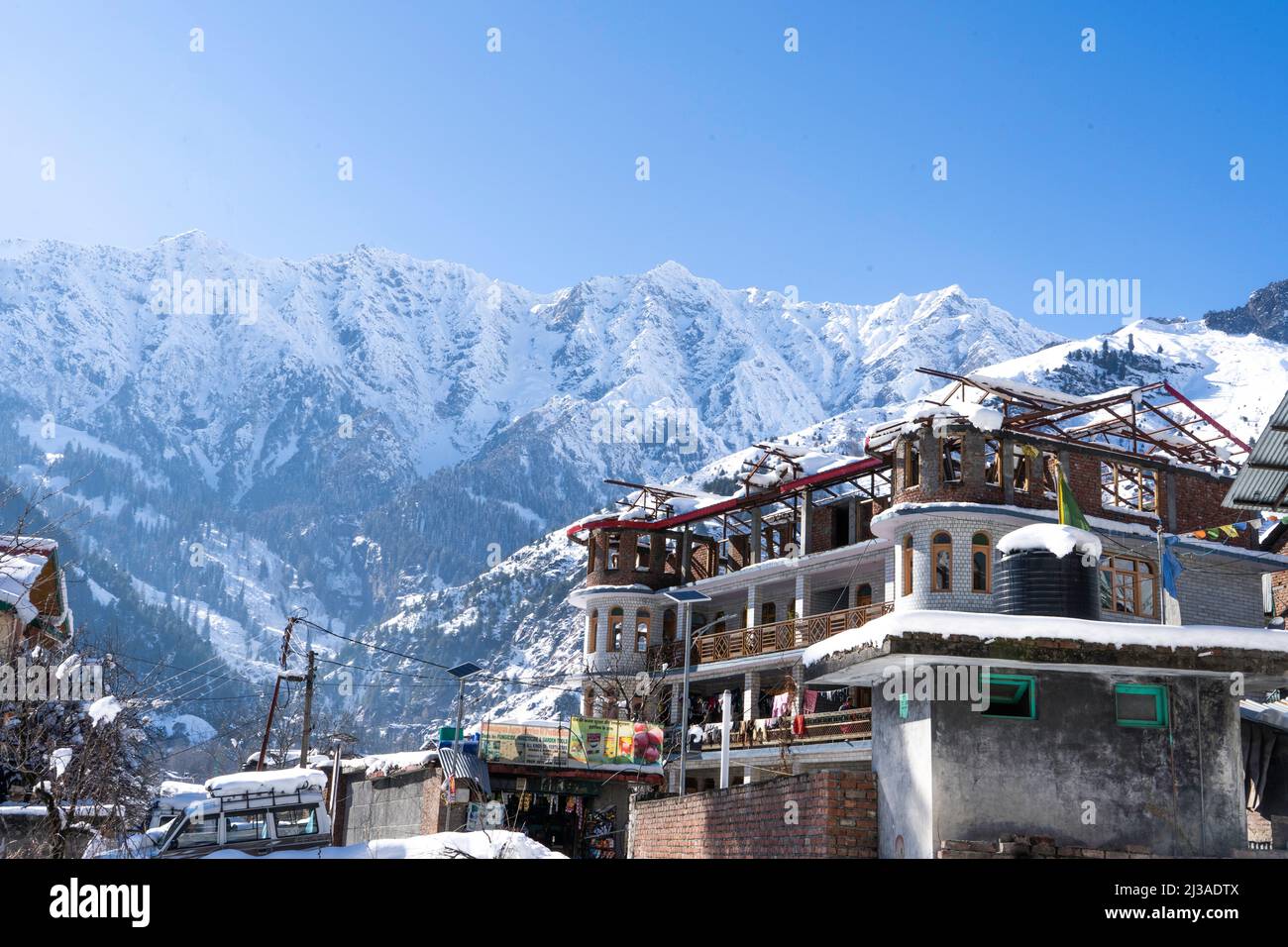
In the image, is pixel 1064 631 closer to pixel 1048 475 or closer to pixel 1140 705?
pixel 1140 705

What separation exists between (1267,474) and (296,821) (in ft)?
56.9

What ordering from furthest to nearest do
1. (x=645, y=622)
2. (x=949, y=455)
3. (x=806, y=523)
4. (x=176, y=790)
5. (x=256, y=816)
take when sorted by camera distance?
(x=645, y=622) < (x=806, y=523) < (x=949, y=455) < (x=176, y=790) < (x=256, y=816)

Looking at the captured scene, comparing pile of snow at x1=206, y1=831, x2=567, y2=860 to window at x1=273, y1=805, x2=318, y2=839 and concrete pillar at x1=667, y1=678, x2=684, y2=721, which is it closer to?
window at x1=273, y1=805, x2=318, y2=839

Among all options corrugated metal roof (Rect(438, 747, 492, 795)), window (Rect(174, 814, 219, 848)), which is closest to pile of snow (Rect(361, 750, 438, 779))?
corrugated metal roof (Rect(438, 747, 492, 795))

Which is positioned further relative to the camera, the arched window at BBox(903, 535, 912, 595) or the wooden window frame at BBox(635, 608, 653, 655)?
the wooden window frame at BBox(635, 608, 653, 655)

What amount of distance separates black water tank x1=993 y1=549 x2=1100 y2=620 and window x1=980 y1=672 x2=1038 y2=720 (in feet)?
7.94

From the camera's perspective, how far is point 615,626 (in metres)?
52.9

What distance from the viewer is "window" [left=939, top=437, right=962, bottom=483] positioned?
38.6 m

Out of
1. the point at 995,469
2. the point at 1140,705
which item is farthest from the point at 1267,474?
the point at 995,469

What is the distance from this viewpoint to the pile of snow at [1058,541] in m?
17.2
